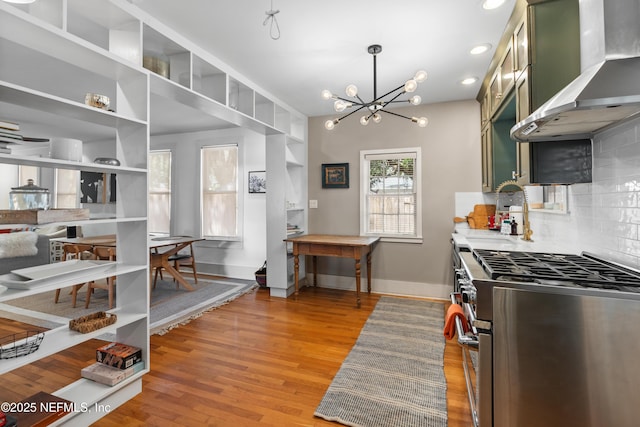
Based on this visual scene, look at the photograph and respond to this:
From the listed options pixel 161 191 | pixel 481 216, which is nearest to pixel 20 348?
pixel 481 216

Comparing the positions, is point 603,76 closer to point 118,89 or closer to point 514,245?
point 514,245

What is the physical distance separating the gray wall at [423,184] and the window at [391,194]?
94mm

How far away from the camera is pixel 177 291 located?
4270 mm

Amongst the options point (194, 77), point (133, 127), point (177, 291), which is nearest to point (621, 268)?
point (133, 127)

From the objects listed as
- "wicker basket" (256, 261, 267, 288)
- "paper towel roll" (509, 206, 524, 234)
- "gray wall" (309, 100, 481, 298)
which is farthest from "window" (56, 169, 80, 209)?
"paper towel roll" (509, 206, 524, 234)

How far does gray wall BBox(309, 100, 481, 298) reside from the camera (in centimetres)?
388

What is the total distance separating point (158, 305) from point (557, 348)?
3.90 meters

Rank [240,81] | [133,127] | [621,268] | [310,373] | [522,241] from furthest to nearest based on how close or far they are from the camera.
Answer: [240,81] → [522,241] → [310,373] → [133,127] → [621,268]

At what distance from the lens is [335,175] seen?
14.7 feet

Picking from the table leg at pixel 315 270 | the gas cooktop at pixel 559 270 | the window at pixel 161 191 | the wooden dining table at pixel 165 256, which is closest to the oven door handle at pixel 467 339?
the gas cooktop at pixel 559 270

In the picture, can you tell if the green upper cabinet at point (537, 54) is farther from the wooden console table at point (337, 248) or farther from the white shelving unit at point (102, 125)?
the white shelving unit at point (102, 125)

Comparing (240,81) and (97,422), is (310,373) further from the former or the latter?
(240,81)

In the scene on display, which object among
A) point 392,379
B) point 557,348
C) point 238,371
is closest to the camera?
point 557,348

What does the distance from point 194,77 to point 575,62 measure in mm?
2820
